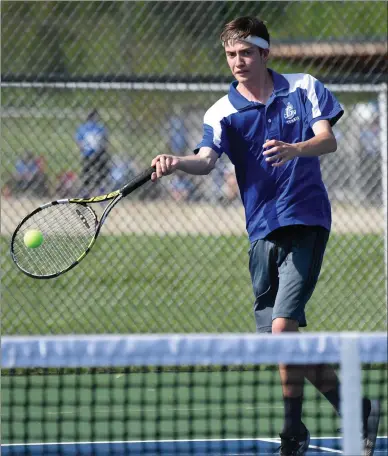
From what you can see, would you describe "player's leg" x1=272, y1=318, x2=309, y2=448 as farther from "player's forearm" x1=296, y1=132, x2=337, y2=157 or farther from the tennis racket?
the tennis racket

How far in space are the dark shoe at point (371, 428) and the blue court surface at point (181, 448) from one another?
28 cm

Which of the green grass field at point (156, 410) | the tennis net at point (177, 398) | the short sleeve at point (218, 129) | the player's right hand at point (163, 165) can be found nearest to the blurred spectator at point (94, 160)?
the tennis net at point (177, 398)

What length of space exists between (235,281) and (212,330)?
96cm

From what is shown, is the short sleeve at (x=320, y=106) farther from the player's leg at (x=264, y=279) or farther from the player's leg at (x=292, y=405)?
the player's leg at (x=292, y=405)

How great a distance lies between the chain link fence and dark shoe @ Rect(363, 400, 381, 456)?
2431 mm

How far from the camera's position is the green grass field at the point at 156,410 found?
14.4ft

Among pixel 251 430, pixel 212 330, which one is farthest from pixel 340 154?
pixel 251 430

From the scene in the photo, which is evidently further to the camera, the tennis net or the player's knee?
the player's knee

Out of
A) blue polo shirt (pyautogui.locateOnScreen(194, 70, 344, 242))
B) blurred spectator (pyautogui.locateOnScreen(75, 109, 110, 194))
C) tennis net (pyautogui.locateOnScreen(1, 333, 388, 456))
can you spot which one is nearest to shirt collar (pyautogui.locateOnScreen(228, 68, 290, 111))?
blue polo shirt (pyautogui.locateOnScreen(194, 70, 344, 242))

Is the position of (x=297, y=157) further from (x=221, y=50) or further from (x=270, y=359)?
(x=221, y=50)

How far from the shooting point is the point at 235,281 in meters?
7.25

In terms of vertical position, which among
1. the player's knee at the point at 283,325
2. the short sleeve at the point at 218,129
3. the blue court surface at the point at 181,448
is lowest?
the blue court surface at the point at 181,448

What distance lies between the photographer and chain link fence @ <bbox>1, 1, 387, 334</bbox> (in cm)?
638

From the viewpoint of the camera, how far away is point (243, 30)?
3768 millimetres
